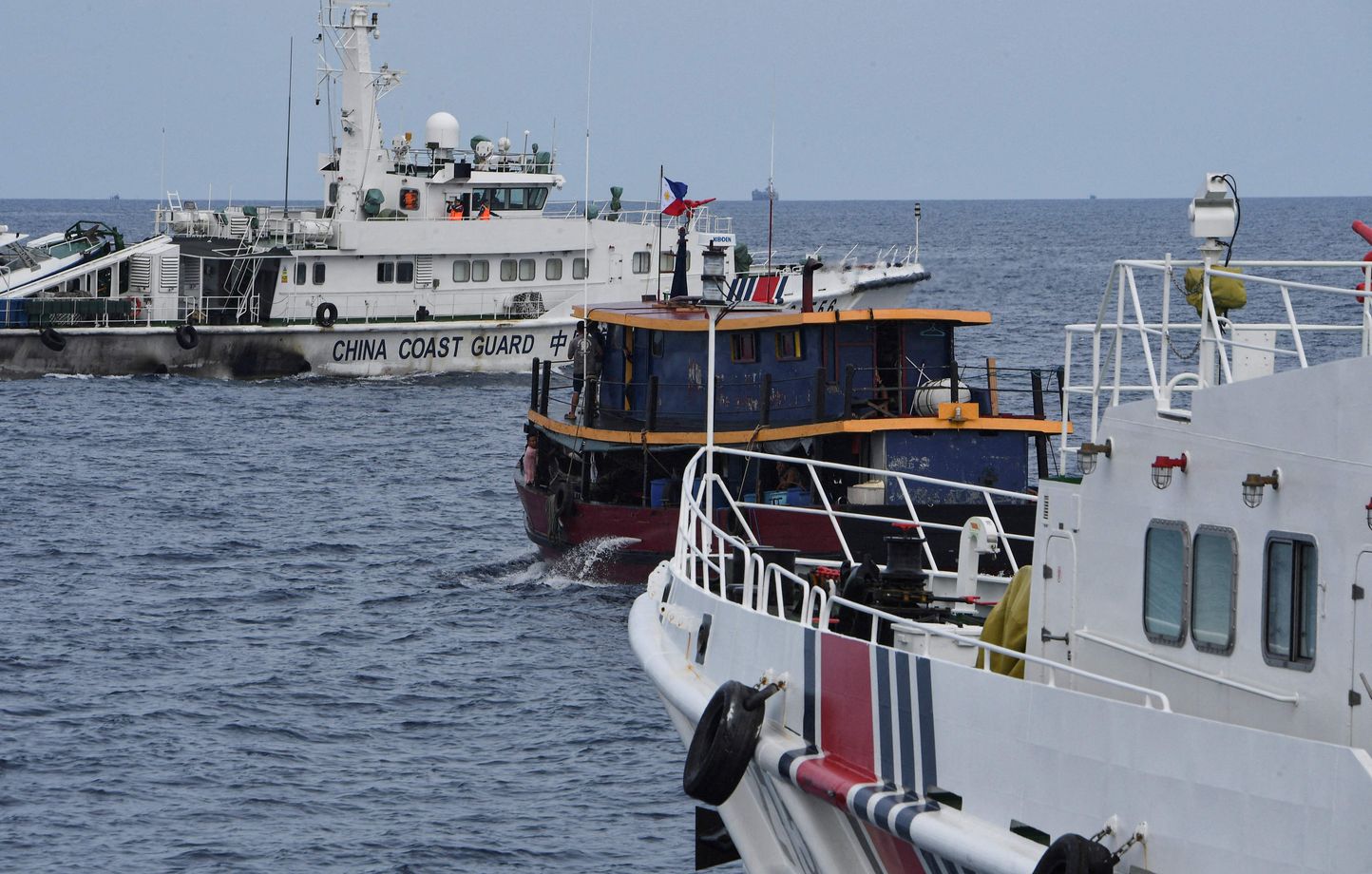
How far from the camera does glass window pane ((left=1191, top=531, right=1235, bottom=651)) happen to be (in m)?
9.08

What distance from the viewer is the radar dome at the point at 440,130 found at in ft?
164

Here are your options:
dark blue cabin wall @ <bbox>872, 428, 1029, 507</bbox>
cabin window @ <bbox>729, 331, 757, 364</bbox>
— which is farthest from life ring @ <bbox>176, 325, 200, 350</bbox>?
dark blue cabin wall @ <bbox>872, 428, 1029, 507</bbox>

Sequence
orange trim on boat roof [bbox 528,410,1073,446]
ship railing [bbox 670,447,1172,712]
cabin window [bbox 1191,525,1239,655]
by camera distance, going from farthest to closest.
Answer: orange trim on boat roof [bbox 528,410,1073,446] → ship railing [bbox 670,447,1172,712] → cabin window [bbox 1191,525,1239,655]

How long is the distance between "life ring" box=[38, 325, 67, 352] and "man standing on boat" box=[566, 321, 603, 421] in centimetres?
2469

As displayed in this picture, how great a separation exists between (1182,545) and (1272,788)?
1.66m

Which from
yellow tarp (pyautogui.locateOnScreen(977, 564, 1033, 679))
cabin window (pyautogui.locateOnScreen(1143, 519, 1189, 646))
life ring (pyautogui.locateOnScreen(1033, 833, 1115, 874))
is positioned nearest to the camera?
life ring (pyautogui.locateOnScreen(1033, 833, 1115, 874))

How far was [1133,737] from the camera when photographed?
344 inches

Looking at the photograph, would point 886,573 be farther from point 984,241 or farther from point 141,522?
point 984,241

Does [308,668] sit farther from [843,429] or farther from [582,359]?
[843,429]

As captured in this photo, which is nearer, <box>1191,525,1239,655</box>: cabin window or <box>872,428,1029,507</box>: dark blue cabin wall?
<box>1191,525,1239,655</box>: cabin window

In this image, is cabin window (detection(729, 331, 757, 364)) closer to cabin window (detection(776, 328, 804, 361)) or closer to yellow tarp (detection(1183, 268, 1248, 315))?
cabin window (detection(776, 328, 804, 361))

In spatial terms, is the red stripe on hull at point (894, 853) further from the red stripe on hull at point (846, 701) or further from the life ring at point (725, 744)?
the life ring at point (725, 744)

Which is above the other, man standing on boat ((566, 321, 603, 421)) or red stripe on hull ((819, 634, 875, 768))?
man standing on boat ((566, 321, 603, 421))

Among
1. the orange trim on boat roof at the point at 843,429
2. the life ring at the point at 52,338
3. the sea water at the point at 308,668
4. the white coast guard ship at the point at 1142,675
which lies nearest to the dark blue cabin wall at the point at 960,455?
the orange trim on boat roof at the point at 843,429
